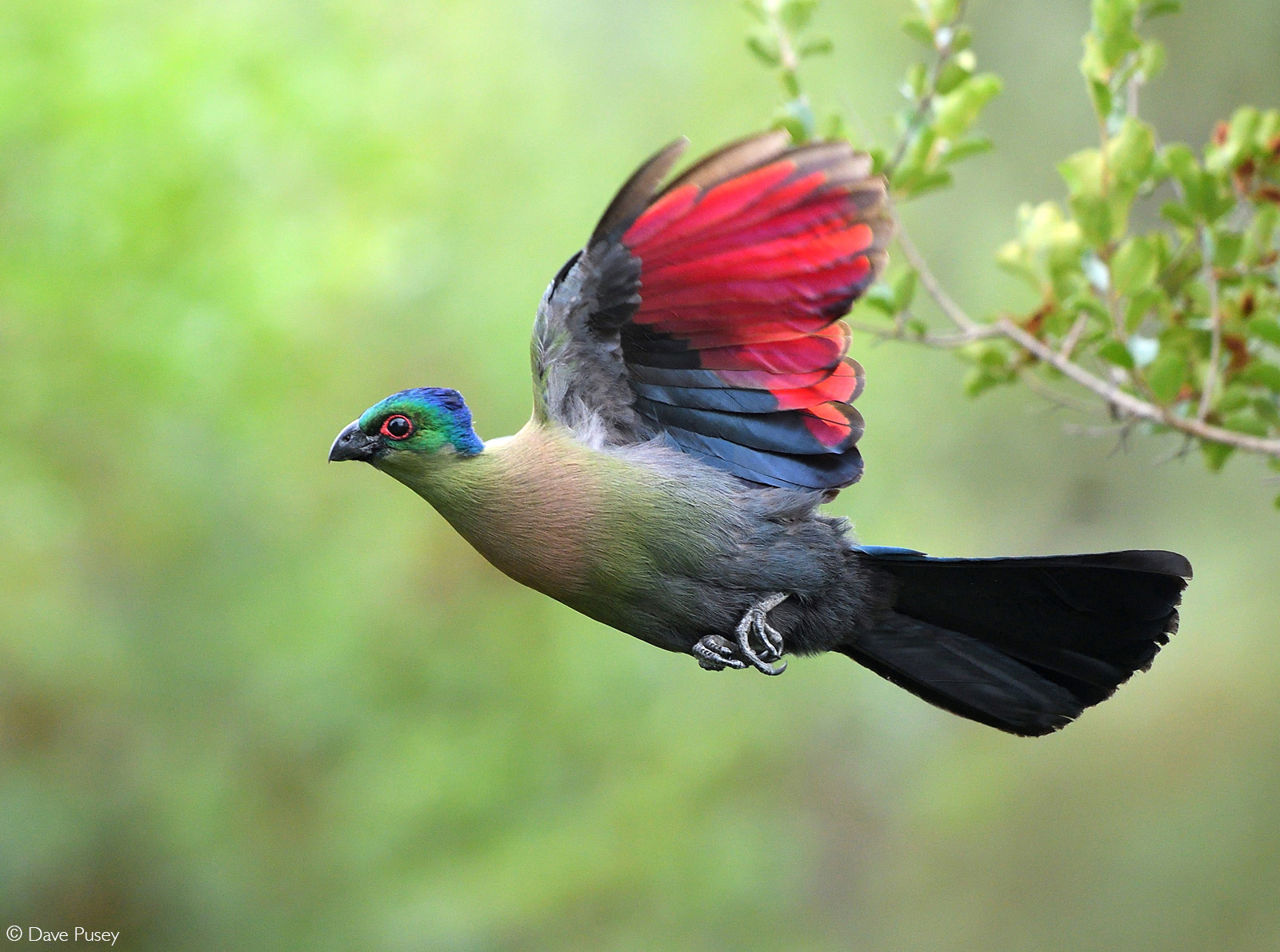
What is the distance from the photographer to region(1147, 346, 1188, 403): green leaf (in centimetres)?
239

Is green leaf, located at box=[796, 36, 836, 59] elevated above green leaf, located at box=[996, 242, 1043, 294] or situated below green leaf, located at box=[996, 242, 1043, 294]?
above

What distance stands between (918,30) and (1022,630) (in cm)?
131

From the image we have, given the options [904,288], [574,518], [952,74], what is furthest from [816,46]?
[574,518]

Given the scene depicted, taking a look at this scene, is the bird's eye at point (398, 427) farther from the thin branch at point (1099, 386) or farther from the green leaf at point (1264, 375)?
the green leaf at point (1264, 375)

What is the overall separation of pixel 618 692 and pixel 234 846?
232 cm

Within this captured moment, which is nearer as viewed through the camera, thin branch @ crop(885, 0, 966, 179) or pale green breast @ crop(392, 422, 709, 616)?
pale green breast @ crop(392, 422, 709, 616)

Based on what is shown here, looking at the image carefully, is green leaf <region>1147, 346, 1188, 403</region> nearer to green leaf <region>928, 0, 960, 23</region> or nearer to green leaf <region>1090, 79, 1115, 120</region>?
green leaf <region>1090, 79, 1115, 120</region>

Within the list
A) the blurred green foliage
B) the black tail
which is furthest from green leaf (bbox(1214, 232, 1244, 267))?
the black tail

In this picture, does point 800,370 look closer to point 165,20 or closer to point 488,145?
point 165,20

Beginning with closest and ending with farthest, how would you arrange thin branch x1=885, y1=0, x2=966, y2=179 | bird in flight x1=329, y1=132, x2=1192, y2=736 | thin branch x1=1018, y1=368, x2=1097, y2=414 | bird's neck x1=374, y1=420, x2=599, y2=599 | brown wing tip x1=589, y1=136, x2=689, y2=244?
brown wing tip x1=589, y1=136, x2=689, y2=244, bird in flight x1=329, y1=132, x2=1192, y2=736, bird's neck x1=374, y1=420, x2=599, y2=599, thin branch x1=1018, y1=368, x2=1097, y2=414, thin branch x1=885, y1=0, x2=966, y2=179

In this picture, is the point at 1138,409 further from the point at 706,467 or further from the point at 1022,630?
the point at 706,467

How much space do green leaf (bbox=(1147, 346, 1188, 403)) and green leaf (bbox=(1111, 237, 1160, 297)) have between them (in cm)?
15

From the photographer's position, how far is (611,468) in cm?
207

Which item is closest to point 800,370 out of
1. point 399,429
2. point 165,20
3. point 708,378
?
point 708,378
